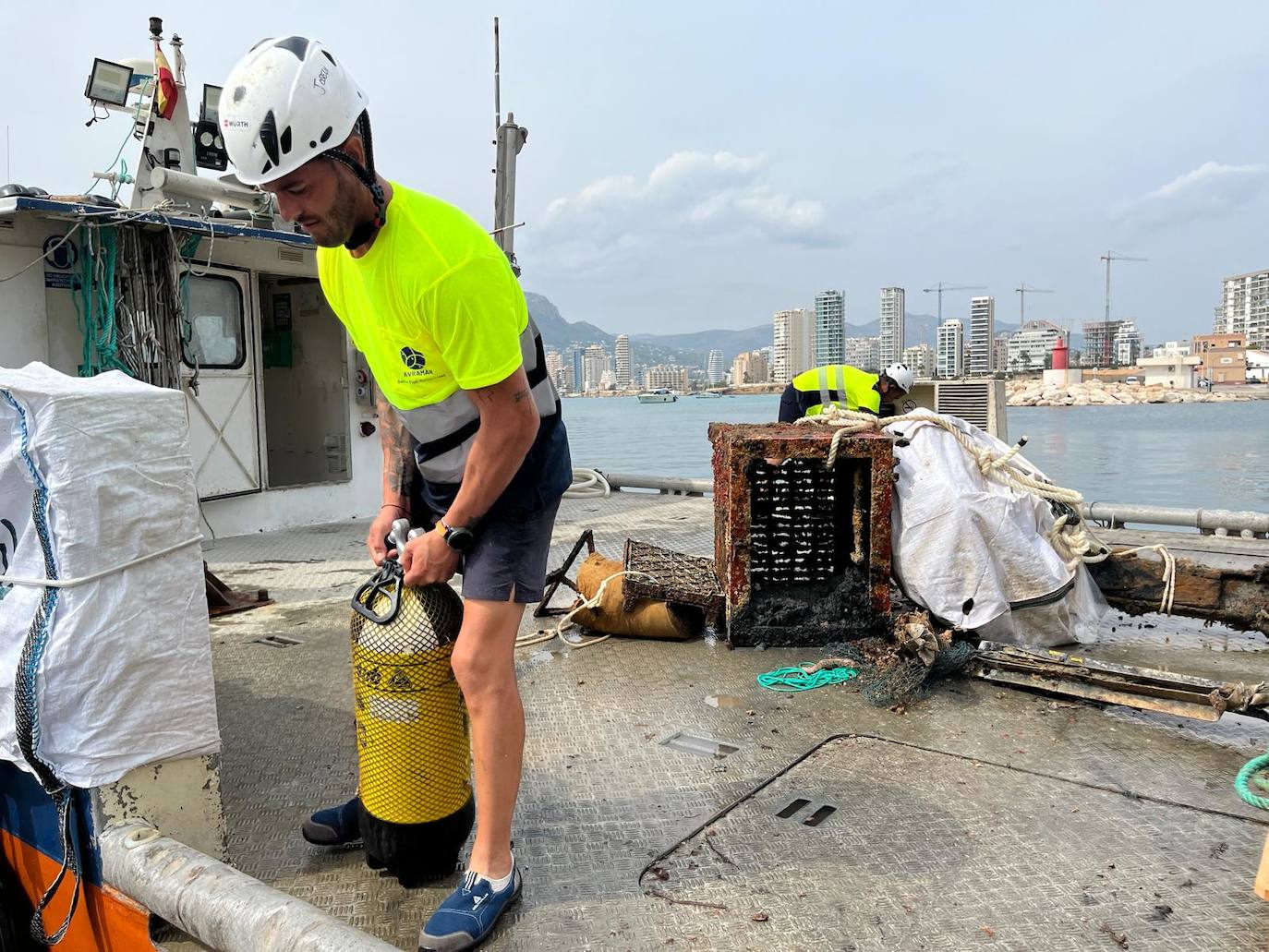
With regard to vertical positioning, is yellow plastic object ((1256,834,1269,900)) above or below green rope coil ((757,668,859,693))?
above

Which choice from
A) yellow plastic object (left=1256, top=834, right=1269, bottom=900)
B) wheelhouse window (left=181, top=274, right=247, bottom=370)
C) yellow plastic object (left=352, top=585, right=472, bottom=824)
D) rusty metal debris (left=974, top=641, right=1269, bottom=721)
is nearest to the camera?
yellow plastic object (left=1256, top=834, right=1269, bottom=900)

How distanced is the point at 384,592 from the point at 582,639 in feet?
7.54

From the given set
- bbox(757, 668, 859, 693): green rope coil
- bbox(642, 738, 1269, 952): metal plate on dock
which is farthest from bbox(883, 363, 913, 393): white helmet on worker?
bbox(642, 738, 1269, 952): metal plate on dock

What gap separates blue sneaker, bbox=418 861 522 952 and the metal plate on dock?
41 centimetres

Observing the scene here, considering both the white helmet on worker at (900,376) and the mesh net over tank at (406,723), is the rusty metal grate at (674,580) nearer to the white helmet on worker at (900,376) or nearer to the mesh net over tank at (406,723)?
the mesh net over tank at (406,723)

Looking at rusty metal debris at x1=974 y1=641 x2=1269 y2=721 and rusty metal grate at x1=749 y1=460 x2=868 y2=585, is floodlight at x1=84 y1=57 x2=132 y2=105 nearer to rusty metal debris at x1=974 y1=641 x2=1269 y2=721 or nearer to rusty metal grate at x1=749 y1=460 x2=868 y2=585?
rusty metal grate at x1=749 y1=460 x2=868 y2=585

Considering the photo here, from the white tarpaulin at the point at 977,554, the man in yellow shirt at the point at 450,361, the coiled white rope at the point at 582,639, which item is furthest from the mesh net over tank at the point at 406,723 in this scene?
the white tarpaulin at the point at 977,554

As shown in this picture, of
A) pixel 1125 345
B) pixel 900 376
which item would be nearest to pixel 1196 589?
pixel 900 376

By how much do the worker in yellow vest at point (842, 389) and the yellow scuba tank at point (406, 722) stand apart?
4.62m

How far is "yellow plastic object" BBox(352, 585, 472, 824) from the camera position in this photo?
2.34 m

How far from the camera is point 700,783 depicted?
295cm

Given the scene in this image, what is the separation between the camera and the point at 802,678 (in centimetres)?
390

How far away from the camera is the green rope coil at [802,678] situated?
3842mm

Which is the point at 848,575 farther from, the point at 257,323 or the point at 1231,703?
the point at 257,323
